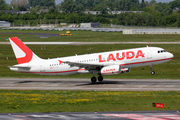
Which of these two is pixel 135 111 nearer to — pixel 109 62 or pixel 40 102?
pixel 40 102

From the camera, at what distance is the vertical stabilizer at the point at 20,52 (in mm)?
52750

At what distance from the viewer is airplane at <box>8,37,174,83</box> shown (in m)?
51.5

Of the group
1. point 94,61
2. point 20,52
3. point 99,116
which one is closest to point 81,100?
point 99,116

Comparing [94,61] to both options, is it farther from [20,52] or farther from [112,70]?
[20,52]

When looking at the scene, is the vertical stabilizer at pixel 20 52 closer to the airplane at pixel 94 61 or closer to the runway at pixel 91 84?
the airplane at pixel 94 61

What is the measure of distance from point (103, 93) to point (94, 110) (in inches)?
415

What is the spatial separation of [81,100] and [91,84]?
14.9 metres

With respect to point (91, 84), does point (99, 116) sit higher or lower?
higher

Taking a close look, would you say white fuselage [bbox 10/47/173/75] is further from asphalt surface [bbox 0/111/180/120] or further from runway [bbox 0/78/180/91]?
asphalt surface [bbox 0/111/180/120]

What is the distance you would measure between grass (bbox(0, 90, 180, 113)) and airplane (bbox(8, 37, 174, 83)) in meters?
7.92

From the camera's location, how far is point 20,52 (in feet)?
174

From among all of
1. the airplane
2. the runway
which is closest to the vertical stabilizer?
the airplane

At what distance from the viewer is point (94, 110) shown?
32469 millimetres

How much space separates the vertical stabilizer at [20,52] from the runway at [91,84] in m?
4.13
